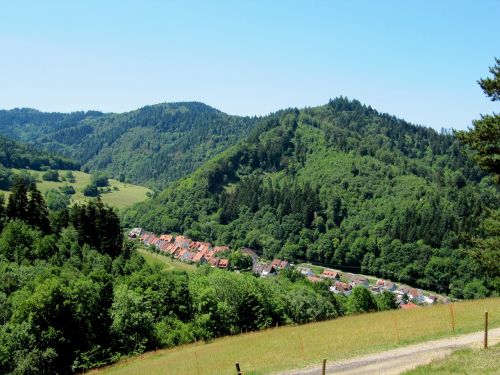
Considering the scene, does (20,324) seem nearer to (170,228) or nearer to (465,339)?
(465,339)

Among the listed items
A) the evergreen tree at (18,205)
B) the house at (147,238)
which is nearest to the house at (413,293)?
the evergreen tree at (18,205)

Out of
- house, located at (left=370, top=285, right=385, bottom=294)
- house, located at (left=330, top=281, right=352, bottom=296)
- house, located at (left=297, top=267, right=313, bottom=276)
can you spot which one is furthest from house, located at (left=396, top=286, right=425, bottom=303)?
house, located at (left=297, top=267, right=313, bottom=276)

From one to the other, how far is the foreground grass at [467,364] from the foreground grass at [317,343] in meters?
5.65

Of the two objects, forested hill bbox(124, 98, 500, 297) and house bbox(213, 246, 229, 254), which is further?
house bbox(213, 246, 229, 254)

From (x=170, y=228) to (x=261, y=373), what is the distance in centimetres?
17322

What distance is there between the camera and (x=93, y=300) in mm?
42344

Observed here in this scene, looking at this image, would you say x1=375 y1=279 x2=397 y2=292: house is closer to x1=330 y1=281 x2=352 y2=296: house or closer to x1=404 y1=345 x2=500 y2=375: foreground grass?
x1=330 y1=281 x2=352 y2=296: house

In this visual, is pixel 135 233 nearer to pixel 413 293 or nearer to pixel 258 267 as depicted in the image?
pixel 258 267

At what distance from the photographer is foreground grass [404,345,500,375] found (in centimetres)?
1557

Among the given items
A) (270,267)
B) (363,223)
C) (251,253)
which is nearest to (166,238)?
(251,253)

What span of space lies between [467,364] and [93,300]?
3433 centimetres

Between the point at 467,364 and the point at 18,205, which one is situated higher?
the point at 18,205

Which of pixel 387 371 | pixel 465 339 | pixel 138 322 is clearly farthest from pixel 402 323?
pixel 138 322

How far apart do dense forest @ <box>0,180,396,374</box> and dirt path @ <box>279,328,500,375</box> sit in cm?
2441
